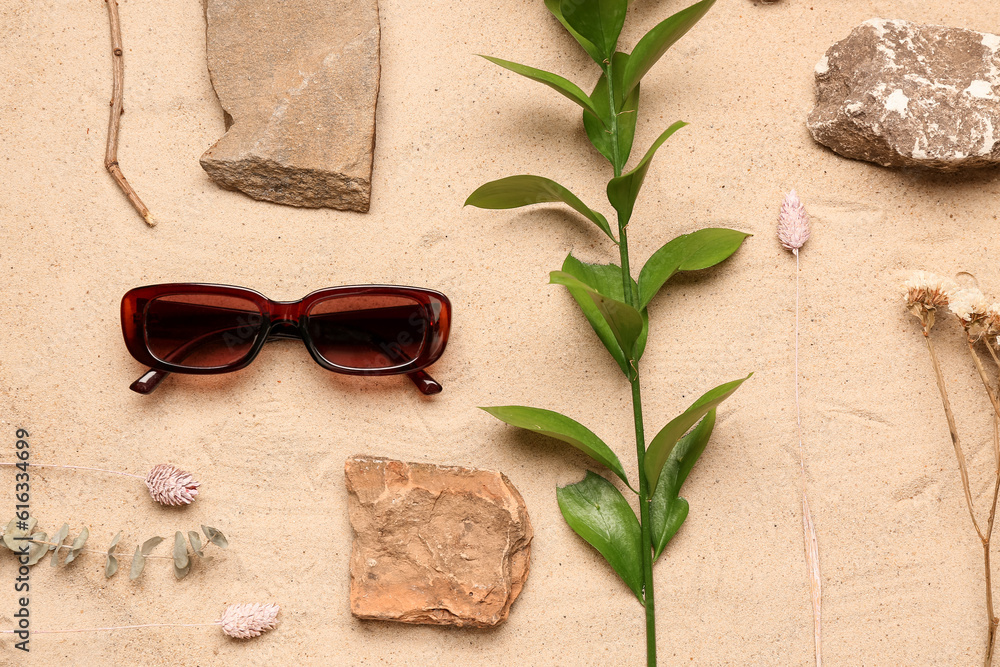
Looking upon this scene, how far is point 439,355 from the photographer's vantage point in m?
0.94

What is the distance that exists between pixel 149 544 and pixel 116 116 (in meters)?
0.64

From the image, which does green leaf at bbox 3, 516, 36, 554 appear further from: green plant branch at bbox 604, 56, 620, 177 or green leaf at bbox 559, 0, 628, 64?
green leaf at bbox 559, 0, 628, 64

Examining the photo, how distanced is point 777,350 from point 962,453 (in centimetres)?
29

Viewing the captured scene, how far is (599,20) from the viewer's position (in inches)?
36.9

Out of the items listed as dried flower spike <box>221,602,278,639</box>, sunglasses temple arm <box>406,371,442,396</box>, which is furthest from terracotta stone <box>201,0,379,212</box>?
dried flower spike <box>221,602,278,639</box>

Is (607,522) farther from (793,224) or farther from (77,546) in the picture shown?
(77,546)

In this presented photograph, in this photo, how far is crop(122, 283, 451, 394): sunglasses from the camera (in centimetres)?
94

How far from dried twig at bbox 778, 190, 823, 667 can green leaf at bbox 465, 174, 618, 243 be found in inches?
10.1

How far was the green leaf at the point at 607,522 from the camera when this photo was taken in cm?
93

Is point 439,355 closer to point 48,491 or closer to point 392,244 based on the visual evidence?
point 392,244

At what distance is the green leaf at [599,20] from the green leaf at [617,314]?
344 millimetres

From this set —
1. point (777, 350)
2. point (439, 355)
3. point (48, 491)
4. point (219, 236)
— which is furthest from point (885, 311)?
point (48, 491)

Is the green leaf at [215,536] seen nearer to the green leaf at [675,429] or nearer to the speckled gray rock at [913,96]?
the green leaf at [675,429]

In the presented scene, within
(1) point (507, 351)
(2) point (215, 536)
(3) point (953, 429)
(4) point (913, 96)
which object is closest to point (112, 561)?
(2) point (215, 536)
